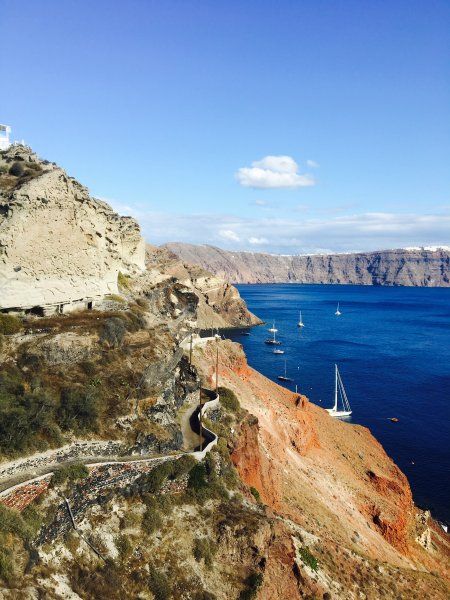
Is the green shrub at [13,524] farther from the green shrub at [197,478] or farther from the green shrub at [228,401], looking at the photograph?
the green shrub at [228,401]

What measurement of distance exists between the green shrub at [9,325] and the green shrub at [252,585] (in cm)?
1902

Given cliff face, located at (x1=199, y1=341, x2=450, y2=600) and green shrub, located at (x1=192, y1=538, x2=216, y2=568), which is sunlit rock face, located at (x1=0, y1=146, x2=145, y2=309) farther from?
green shrub, located at (x1=192, y1=538, x2=216, y2=568)

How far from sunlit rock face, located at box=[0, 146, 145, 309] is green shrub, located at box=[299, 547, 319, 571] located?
2237cm

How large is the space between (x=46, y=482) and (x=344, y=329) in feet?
514

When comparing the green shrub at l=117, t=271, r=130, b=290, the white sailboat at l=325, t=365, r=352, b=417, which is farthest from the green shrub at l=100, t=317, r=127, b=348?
the white sailboat at l=325, t=365, r=352, b=417

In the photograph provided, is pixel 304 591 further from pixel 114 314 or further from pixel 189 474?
pixel 114 314

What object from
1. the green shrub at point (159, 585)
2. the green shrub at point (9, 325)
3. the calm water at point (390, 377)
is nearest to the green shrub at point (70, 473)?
the green shrub at point (159, 585)

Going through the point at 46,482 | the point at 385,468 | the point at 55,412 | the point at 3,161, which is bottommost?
the point at 385,468

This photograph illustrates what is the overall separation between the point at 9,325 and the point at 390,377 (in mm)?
89045

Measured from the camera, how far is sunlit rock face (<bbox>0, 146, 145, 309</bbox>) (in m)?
30.0

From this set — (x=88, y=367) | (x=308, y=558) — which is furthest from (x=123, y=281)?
(x=308, y=558)

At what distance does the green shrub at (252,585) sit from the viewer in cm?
2275

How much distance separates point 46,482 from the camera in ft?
71.8

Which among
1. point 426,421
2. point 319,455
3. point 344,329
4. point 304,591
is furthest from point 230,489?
point 344,329
